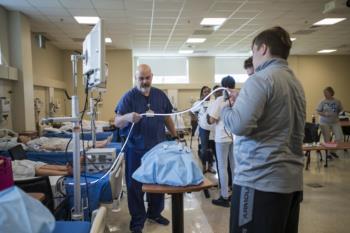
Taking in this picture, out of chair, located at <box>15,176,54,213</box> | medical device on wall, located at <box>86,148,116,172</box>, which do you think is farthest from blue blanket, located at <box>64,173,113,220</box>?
chair, located at <box>15,176,54,213</box>

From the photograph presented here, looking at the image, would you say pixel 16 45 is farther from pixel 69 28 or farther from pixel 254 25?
pixel 254 25

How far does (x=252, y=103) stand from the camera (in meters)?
1.22

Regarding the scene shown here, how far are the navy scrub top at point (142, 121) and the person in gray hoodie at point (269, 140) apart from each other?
1.41 metres

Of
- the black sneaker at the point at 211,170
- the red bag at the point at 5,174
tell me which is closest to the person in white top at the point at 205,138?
the black sneaker at the point at 211,170

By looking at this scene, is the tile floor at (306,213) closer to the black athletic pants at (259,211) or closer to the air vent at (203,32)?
the black athletic pants at (259,211)

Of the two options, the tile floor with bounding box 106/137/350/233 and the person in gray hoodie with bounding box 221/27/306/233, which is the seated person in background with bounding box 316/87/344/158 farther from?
the person in gray hoodie with bounding box 221/27/306/233

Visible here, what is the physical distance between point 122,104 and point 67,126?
3.48 metres

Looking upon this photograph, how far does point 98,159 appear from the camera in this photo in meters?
2.83

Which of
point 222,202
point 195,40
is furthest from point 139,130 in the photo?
point 195,40

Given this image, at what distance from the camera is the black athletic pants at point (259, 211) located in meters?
1.26

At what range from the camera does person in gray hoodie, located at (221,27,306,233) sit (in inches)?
48.9

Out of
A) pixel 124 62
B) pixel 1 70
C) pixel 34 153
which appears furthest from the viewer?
pixel 124 62

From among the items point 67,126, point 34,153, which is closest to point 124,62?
point 67,126

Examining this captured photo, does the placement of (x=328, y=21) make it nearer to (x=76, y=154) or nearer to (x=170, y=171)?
(x=170, y=171)
